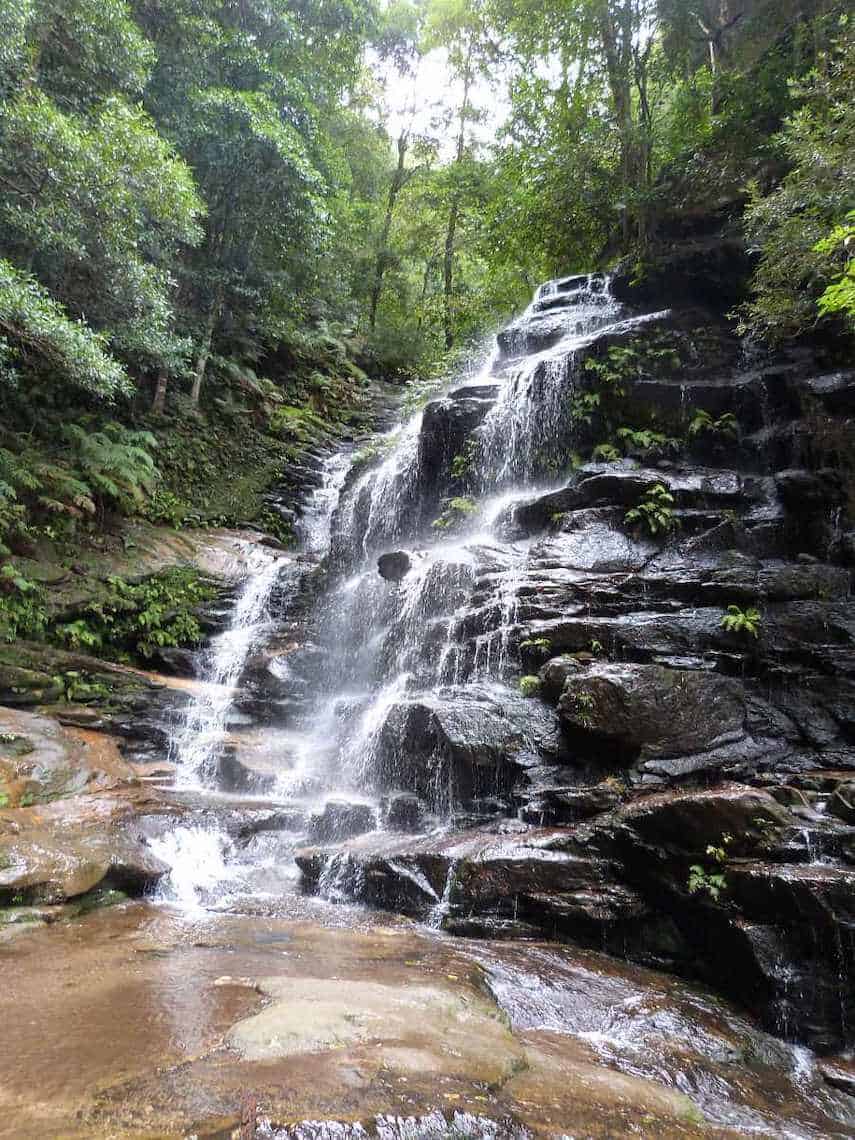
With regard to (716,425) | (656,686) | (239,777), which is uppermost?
(716,425)

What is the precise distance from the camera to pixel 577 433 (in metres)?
13.7

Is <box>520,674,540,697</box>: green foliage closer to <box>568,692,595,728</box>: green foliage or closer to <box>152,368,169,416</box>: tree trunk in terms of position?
<box>568,692,595,728</box>: green foliage

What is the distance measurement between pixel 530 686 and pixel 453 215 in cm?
2286

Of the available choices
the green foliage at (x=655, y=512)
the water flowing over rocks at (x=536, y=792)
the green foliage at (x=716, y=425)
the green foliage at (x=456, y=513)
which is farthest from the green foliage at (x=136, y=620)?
the green foliage at (x=716, y=425)

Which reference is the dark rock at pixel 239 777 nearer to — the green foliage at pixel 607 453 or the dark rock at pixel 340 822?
the dark rock at pixel 340 822

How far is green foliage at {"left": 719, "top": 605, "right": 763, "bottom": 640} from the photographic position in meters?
8.21

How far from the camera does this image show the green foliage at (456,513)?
45.6 ft

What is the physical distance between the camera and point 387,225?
27.3m

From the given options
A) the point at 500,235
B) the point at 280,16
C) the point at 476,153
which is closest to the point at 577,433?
the point at 500,235

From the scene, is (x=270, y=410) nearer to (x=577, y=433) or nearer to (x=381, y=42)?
(x=577, y=433)

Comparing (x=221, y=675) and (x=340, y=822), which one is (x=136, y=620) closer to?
(x=221, y=675)

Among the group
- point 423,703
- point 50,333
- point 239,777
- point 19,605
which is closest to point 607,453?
point 423,703

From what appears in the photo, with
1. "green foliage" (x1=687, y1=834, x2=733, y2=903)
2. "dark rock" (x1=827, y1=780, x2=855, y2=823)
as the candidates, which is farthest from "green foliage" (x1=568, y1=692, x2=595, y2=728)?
"dark rock" (x1=827, y1=780, x2=855, y2=823)

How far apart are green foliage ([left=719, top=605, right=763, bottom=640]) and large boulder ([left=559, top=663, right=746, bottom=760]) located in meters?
0.98
